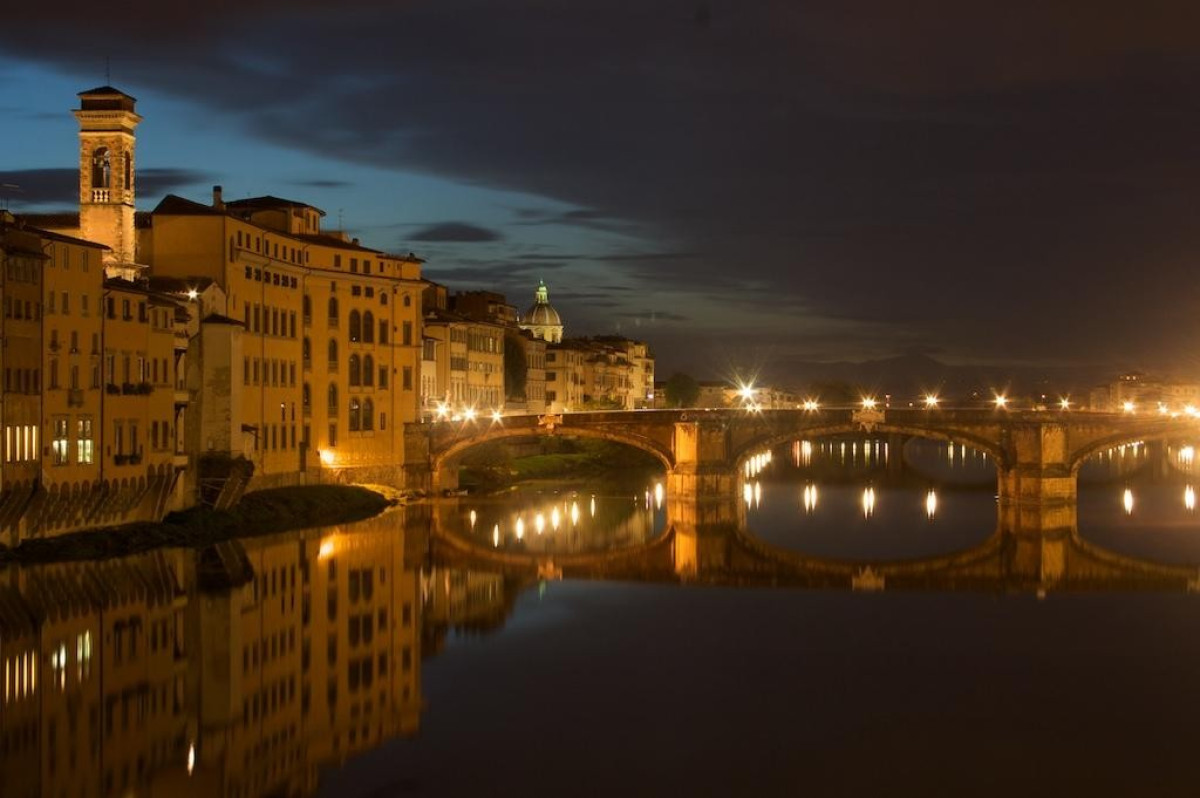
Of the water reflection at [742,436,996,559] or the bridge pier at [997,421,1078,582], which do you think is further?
the bridge pier at [997,421,1078,582]

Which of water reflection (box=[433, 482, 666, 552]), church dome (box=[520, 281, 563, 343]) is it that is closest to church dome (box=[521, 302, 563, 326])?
church dome (box=[520, 281, 563, 343])

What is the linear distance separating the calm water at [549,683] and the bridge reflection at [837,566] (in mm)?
1373

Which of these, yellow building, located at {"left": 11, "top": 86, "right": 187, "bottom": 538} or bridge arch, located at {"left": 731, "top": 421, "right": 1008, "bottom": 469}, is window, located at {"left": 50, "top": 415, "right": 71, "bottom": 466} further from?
bridge arch, located at {"left": 731, "top": 421, "right": 1008, "bottom": 469}

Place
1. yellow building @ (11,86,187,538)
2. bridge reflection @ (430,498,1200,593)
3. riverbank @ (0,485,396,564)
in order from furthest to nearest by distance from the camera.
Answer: bridge reflection @ (430,498,1200,593) → yellow building @ (11,86,187,538) → riverbank @ (0,485,396,564)

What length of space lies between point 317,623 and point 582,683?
8.59 meters

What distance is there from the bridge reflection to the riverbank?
4512 mm

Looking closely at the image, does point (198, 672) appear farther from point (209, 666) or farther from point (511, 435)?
point (511, 435)

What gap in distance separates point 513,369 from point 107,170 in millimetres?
54729

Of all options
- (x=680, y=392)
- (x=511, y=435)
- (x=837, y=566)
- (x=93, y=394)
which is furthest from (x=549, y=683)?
(x=680, y=392)

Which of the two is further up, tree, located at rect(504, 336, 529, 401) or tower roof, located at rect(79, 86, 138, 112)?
tower roof, located at rect(79, 86, 138, 112)

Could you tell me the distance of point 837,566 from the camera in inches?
2090

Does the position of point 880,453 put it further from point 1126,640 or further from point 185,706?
point 185,706

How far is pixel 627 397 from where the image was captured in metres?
151

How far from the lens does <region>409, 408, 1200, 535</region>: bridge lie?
7300cm
